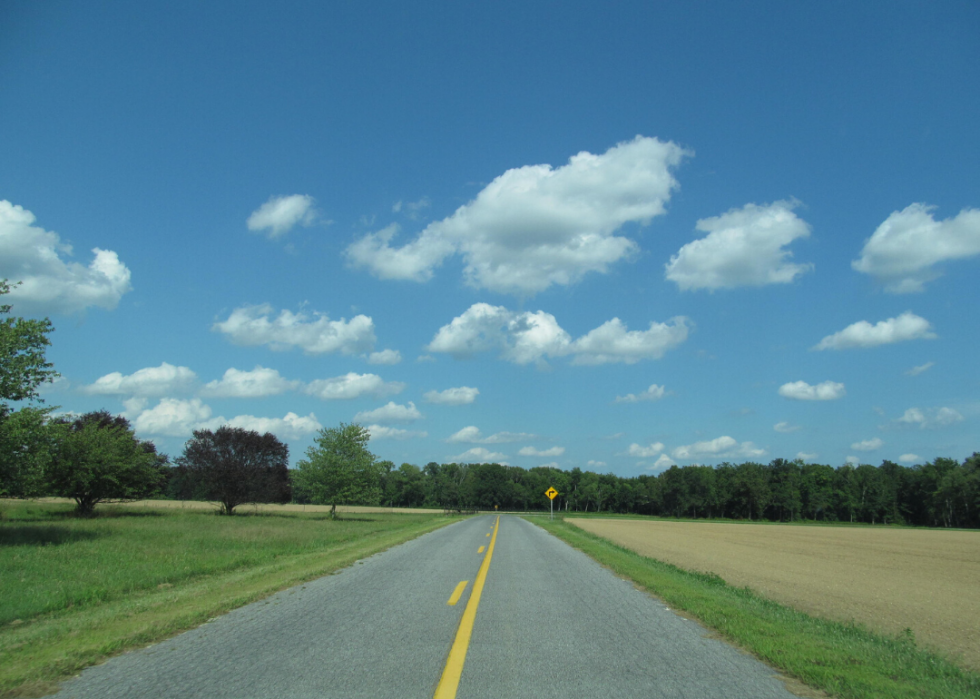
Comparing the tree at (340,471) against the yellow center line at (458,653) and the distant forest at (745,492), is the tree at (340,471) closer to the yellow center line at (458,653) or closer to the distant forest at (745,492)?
the yellow center line at (458,653)

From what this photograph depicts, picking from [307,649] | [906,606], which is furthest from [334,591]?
[906,606]

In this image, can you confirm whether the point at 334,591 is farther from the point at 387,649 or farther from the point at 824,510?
the point at 824,510

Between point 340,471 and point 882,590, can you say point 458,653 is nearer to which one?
point 882,590

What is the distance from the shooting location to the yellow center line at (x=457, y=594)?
891 centimetres

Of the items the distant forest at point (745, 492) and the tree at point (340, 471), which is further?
the distant forest at point (745, 492)

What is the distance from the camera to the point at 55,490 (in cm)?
3631

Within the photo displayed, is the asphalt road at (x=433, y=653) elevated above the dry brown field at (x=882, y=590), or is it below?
above

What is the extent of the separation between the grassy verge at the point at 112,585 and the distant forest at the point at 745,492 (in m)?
85.4

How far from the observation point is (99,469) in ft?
119

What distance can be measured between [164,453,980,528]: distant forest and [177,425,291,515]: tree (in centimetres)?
5601

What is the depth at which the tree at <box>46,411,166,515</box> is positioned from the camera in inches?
1390

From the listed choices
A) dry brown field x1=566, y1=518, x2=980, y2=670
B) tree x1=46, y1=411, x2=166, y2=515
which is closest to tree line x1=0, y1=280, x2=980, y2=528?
tree x1=46, y1=411, x2=166, y2=515

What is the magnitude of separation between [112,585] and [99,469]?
30.6 metres

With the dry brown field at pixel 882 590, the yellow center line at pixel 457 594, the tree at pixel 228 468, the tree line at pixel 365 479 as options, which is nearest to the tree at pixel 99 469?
the tree line at pixel 365 479
